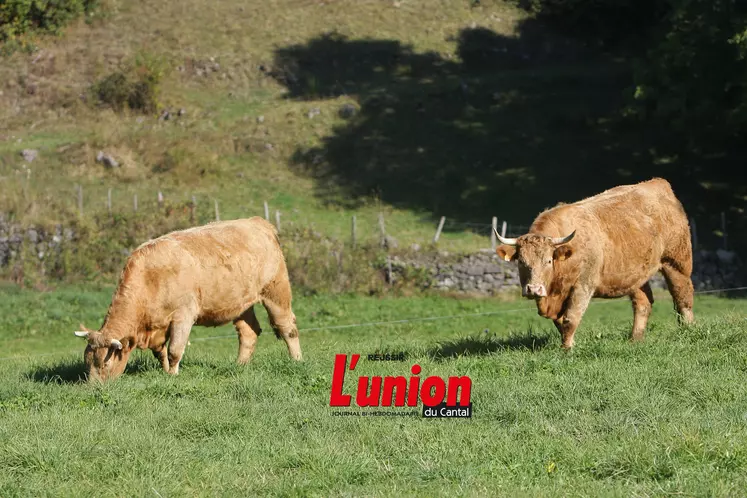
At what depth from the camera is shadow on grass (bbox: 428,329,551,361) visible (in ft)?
48.6

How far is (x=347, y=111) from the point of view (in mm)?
44625

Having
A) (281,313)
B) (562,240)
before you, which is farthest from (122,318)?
(562,240)

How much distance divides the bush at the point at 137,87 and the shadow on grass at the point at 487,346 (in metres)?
33.0

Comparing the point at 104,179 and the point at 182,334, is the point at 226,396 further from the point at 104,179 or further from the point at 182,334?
the point at 104,179

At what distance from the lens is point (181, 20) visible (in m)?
55.0

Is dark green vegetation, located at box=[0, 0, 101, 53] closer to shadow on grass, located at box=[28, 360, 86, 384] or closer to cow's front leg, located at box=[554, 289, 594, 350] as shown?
shadow on grass, located at box=[28, 360, 86, 384]

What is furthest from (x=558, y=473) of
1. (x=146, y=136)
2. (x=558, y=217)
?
(x=146, y=136)

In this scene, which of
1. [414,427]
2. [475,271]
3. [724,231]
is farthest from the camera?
[724,231]

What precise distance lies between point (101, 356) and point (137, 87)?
33.7 meters

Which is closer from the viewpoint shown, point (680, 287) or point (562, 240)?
point (562, 240)

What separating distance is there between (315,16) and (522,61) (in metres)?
11.7

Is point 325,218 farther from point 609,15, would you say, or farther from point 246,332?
point 246,332

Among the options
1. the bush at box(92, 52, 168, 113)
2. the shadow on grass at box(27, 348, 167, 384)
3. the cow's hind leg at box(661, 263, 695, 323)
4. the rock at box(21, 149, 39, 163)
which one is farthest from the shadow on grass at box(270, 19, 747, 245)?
the shadow on grass at box(27, 348, 167, 384)

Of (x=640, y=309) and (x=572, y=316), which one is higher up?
(x=572, y=316)
